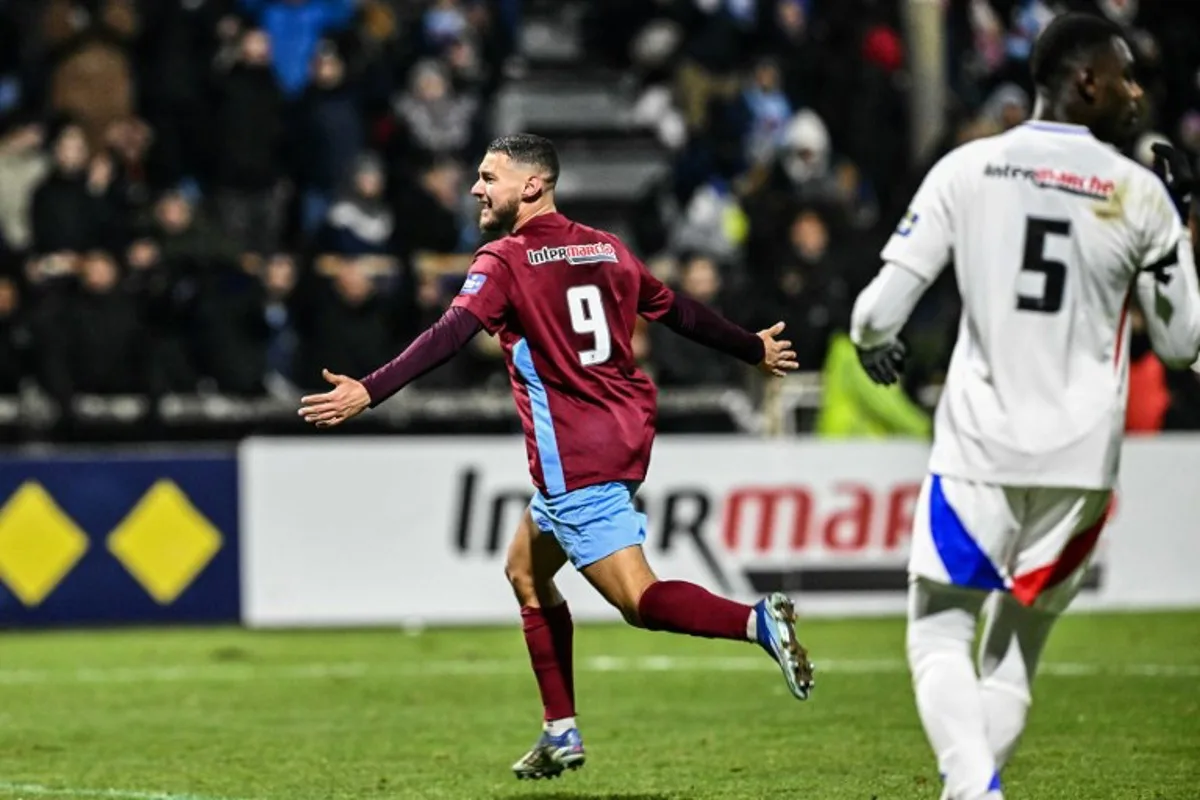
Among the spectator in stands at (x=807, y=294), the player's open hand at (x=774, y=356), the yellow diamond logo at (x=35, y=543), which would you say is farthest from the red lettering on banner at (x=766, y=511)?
the player's open hand at (x=774, y=356)

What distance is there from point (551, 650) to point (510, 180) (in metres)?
1.66

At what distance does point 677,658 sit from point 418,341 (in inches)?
250

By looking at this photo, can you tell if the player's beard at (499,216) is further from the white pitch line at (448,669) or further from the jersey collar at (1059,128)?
the white pitch line at (448,669)

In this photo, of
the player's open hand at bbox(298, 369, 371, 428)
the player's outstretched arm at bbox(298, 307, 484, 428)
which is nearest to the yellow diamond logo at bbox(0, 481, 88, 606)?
the player's outstretched arm at bbox(298, 307, 484, 428)

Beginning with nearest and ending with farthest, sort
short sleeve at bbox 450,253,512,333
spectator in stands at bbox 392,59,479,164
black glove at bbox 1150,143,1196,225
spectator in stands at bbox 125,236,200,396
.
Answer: black glove at bbox 1150,143,1196,225
short sleeve at bbox 450,253,512,333
spectator in stands at bbox 125,236,200,396
spectator in stands at bbox 392,59,479,164

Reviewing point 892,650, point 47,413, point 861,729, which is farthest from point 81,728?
point 47,413

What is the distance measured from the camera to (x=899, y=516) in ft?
48.4

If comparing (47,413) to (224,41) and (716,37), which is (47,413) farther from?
(716,37)

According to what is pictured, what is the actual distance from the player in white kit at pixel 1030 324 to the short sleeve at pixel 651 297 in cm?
181

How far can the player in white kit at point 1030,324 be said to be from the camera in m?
5.77

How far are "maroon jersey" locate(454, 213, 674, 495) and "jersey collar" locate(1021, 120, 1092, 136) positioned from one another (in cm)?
194

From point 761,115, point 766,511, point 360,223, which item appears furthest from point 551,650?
Answer: point 761,115

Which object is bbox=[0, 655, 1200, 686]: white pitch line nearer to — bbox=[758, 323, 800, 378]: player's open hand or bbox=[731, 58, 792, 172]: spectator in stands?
→ bbox=[758, 323, 800, 378]: player's open hand

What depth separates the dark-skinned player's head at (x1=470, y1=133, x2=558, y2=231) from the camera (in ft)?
24.3
